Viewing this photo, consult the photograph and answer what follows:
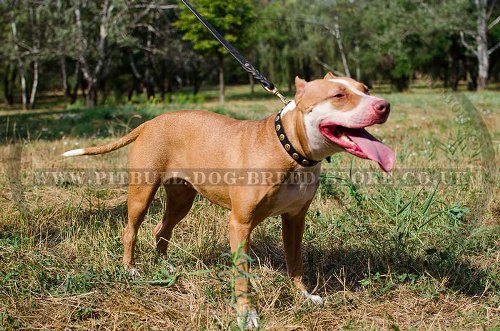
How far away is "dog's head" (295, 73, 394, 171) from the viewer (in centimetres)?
265

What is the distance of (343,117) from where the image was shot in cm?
270

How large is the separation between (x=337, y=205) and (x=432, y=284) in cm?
163

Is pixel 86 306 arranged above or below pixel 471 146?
below

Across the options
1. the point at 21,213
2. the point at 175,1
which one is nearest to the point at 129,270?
the point at 21,213

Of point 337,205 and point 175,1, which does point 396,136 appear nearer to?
point 337,205

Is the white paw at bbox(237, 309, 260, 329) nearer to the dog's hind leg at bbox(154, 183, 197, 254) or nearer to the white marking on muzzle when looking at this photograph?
the dog's hind leg at bbox(154, 183, 197, 254)

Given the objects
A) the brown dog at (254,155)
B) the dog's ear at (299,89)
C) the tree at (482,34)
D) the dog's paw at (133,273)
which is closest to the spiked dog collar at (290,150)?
the brown dog at (254,155)

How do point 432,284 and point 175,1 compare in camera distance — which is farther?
point 175,1

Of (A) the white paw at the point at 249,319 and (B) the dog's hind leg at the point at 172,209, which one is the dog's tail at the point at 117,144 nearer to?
(B) the dog's hind leg at the point at 172,209

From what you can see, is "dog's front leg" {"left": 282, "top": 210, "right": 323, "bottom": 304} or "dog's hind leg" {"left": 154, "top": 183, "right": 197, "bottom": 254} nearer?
"dog's front leg" {"left": 282, "top": 210, "right": 323, "bottom": 304}

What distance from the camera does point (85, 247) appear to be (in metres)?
4.05

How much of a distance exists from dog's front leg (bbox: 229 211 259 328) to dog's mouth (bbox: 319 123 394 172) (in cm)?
77

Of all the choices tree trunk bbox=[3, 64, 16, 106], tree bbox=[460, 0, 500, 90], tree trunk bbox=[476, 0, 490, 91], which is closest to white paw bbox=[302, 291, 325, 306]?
tree bbox=[460, 0, 500, 90]

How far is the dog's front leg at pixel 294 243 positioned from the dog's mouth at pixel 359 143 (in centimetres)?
83
